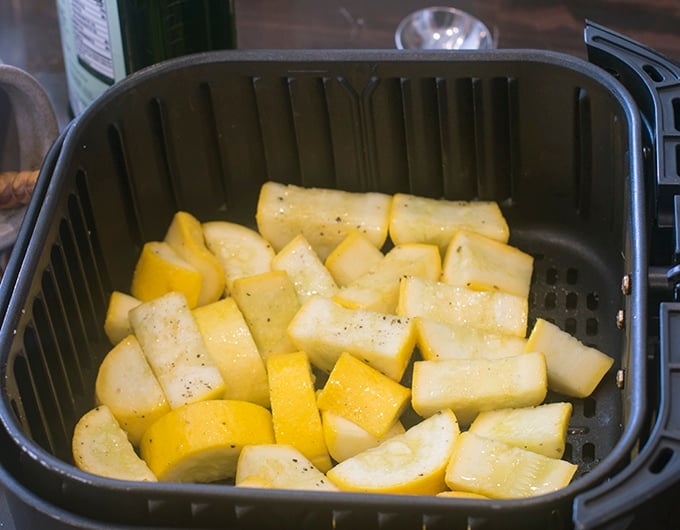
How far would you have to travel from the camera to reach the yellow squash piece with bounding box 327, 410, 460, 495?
3.12 ft

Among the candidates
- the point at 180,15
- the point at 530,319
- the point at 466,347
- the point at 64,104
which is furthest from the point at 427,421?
the point at 64,104

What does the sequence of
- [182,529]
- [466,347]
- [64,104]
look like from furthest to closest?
1. [64,104]
2. [466,347]
3. [182,529]

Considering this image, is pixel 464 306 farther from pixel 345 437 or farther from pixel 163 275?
pixel 163 275

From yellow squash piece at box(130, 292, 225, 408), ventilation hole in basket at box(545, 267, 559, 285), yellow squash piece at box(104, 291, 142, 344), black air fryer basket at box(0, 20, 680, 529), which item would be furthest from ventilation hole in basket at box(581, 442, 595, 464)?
yellow squash piece at box(104, 291, 142, 344)

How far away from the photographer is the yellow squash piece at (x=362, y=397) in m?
1.02

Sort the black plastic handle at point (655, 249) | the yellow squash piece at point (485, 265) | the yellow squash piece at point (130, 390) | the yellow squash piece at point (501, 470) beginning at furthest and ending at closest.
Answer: the yellow squash piece at point (485, 265)
the yellow squash piece at point (130, 390)
the yellow squash piece at point (501, 470)
the black plastic handle at point (655, 249)

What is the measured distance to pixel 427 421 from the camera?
1.01 meters

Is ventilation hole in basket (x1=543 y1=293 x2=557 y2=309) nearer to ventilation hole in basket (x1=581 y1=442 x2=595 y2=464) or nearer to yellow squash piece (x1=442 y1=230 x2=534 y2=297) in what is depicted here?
yellow squash piece (x1=442 y1=230 x2=534 y2=297)

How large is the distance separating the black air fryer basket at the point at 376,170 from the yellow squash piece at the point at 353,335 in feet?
0.54

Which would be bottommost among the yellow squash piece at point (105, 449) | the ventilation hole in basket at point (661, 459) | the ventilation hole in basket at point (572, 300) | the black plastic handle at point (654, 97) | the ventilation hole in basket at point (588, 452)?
Answer: the ventilation hole in basket at point (588, 452)

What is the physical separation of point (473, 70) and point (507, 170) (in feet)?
0.41

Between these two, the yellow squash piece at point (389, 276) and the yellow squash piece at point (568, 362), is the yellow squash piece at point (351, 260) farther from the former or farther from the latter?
the yellow squash piece at point (568, 362)

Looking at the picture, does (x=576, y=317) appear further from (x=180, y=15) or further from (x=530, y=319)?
(x=180, y=15)

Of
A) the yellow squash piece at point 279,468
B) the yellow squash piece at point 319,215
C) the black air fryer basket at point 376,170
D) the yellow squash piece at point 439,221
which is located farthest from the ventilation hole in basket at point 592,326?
the yellow squash piece at point 279,468
